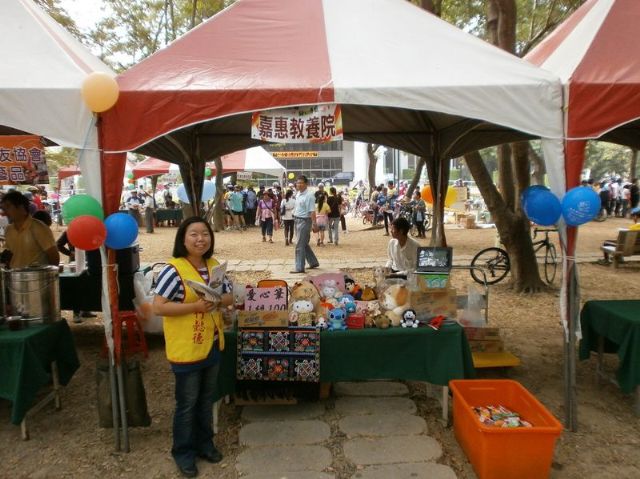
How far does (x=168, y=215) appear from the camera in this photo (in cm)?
2052

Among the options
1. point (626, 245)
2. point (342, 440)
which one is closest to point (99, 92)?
point (342, 440)

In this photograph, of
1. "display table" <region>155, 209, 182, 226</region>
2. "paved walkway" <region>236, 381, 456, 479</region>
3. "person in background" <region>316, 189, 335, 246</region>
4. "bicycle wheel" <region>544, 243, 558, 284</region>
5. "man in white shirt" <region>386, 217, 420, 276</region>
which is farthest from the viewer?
"display table" <region>155, 209, 182, 226</region>

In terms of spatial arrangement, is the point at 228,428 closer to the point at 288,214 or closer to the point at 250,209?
the point at 288,214

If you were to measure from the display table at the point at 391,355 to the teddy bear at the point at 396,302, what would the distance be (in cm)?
14

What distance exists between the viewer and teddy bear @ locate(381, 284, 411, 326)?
3637 mm

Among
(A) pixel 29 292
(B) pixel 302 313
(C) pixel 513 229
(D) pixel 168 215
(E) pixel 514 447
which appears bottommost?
(E) pixel 514 447

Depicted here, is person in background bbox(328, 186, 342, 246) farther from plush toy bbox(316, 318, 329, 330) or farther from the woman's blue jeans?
the woman's blue jeans

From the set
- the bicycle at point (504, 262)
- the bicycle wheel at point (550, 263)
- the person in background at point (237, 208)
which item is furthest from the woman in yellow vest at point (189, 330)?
the person in background at point (237, 208)

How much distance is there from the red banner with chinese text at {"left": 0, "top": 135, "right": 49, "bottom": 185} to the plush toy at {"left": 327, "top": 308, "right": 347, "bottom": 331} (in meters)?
3.02

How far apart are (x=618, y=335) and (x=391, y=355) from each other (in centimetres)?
183

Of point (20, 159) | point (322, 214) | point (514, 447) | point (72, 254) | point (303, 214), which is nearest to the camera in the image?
point (514, 447)

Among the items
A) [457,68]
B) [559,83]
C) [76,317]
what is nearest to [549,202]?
[559,83]

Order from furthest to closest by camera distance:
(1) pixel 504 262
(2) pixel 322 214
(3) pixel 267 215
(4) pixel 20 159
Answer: (3) pixel 267 215
(2) pixel 322 214
(1) pixel 504 262
(4) pixel 20 159

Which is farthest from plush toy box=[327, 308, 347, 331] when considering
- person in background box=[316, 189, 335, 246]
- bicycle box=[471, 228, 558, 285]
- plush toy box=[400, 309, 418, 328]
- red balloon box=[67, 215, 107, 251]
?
A: person in background box=[316, 189, 335, 246]
